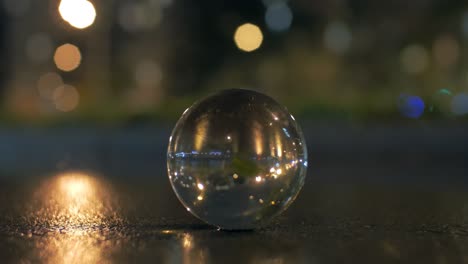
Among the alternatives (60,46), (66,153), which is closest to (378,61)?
(66,153)

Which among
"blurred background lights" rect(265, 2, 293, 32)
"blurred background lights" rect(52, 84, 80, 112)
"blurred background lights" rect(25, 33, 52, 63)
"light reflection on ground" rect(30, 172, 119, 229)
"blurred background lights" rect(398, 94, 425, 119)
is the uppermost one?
"blurred background lights" rect(265, 2, 293, 32)

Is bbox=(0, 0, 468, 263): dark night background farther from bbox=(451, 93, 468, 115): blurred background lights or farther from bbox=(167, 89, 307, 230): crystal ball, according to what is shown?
bbox=(167, 89, 307, 230): crystal ball

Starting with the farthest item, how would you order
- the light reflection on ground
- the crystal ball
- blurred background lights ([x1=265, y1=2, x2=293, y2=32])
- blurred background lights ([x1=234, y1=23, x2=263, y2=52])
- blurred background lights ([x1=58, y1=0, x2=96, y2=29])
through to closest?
blurred background lights ([x1=58, y1=0, x2=96, y2=29]), blurred background lights ([x1=234, y1=23, x2=263, y2=52]), blurred background lights ([x1=265, y1=2, x2=293, y2=32]), the light reflection on ground, the crystal ball

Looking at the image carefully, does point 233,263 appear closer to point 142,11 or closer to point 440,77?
point 440,77

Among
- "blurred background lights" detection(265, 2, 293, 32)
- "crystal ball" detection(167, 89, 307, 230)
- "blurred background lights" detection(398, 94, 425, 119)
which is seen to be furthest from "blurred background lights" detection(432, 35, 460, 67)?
"crystal ball" detection(167, 89, 307, 230)

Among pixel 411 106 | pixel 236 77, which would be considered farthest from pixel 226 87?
pixel 411 106

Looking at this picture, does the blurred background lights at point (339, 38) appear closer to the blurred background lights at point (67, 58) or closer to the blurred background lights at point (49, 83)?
the blurred background lights at point (67, 58)

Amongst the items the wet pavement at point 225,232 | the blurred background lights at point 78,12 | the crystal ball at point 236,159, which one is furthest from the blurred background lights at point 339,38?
the crystal ball at point 236,159
